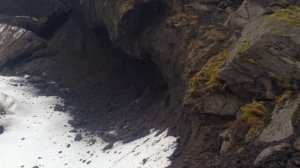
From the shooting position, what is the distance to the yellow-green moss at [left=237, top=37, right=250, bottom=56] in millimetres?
15706

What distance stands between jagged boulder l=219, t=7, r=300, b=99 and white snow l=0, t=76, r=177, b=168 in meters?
4.00

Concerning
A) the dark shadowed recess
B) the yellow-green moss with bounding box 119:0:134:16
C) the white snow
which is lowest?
the white snow

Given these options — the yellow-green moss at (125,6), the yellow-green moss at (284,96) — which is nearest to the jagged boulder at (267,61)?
the yellow-green moss at (284,96)

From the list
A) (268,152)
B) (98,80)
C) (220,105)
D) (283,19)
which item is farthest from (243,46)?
(98,80)

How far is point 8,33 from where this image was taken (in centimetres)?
4034

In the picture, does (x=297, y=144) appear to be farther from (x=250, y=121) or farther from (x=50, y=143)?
(x=50, y=143)

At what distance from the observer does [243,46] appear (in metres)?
15.9

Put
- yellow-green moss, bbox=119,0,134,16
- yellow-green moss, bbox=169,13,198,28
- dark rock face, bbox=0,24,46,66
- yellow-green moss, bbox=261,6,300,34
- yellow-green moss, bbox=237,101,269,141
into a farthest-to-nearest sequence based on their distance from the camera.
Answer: dark rock face, bbox=0,24,46,66 → yellow-green moss, bbox=119,0,134,16 → yellow-green moss, bbox=169,13,198,28 → yellow-green moss, bbox=261,6,300,34 → yellow-green moss, bbox=237,101,269,141

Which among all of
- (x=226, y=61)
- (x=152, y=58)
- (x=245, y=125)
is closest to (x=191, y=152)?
(x=245, y=125)

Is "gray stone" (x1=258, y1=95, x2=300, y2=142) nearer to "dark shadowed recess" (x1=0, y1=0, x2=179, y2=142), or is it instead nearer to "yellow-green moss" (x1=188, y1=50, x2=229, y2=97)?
"yellow-green moss" (x1=188, y1=50, x2=229, y2=97)

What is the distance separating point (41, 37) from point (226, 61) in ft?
85.6

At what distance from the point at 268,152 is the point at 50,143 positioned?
53.8 feet

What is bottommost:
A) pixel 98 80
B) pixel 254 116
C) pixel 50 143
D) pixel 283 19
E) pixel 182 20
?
pixel 50 143

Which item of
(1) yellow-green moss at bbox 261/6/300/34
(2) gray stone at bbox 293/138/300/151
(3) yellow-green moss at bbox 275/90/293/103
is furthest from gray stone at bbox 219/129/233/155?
(1) yellow-green moss at bbox 261/6/300/34
